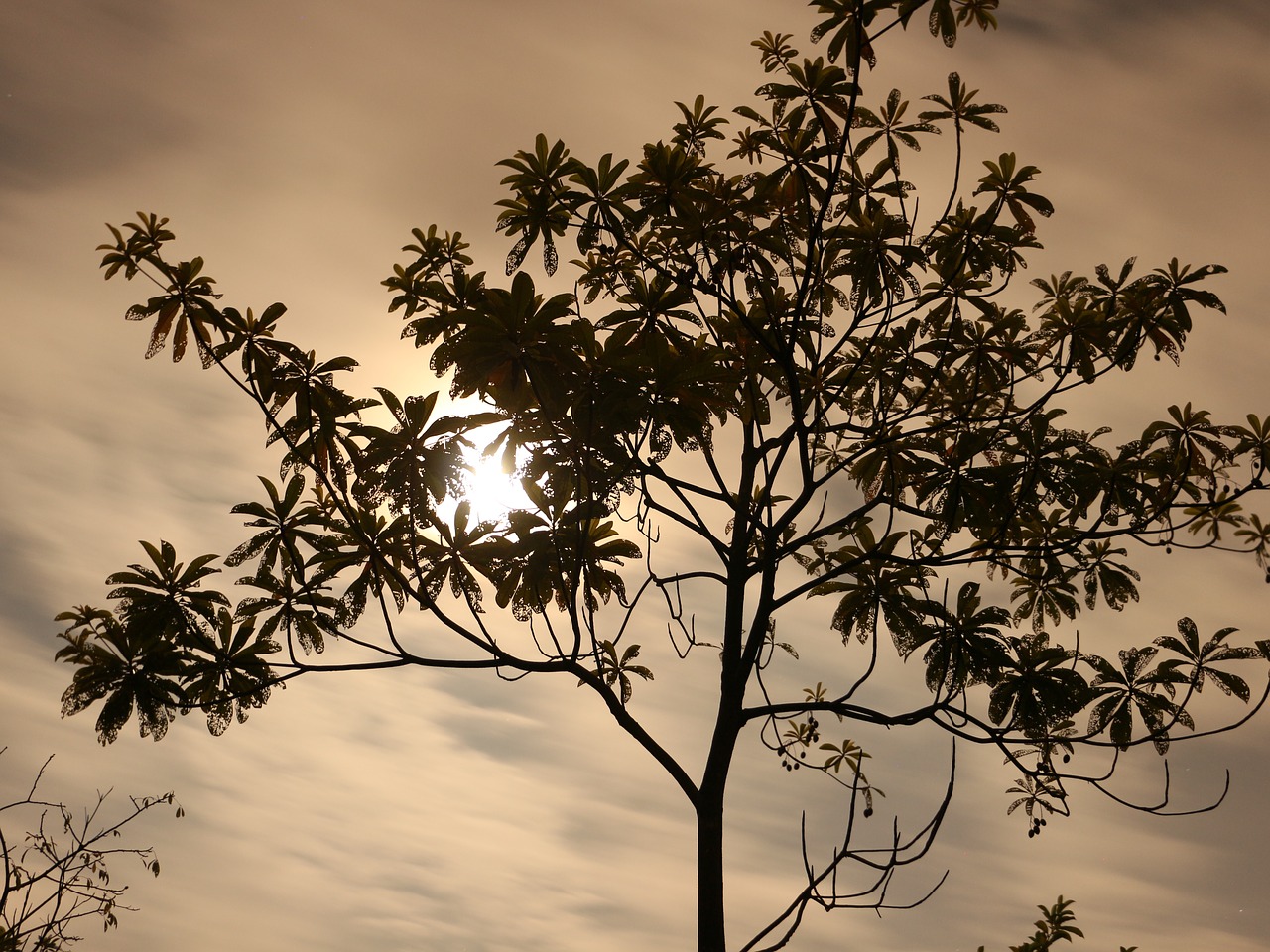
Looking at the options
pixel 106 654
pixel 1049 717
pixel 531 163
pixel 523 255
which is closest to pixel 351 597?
pixel 106 654

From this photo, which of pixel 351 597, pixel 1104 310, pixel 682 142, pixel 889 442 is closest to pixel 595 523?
pixel 351 597

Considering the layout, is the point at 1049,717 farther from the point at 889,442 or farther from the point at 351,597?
the point at 351,597

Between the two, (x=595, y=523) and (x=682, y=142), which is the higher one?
(x=682, y=142)

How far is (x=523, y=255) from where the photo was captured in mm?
10117

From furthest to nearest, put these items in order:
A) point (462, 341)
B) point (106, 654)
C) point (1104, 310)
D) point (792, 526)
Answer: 1. point (792, 526)
2. point (1104, 310)
3. point (106, 654)
4. point (462, 341)

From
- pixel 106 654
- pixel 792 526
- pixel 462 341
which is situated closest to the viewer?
pixel 462 341

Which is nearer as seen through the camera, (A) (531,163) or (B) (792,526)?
(A) (531,163)

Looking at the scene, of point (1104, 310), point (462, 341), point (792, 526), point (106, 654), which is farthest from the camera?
point (792, 526)

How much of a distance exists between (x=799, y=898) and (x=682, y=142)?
8.24 m

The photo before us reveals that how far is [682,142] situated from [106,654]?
8.28 meters

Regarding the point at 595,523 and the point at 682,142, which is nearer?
the point at 595,523

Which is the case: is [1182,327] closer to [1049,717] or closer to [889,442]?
[889,442]

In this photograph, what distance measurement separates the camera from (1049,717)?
10.1 meters

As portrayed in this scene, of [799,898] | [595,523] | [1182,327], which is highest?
[1182,327]
